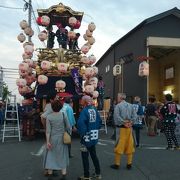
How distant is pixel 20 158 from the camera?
11.4 metres

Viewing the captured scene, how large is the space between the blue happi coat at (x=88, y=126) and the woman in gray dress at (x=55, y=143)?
0.35 m

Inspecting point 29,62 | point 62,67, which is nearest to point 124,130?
point 62,67

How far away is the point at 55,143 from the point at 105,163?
2.68m

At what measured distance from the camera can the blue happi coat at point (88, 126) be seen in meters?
8.30

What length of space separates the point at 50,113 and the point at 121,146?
7.56 ft

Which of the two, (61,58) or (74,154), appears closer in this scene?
(74,154)

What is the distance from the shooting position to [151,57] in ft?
102

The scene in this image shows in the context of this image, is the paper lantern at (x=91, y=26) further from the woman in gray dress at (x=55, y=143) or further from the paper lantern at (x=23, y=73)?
the woman in gray dress at (x=55, y=143)

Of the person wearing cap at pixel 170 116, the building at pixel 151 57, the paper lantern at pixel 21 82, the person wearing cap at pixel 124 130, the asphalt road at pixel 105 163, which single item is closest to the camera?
the asphalt road at pixel 105 163

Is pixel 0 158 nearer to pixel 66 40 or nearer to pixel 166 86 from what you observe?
pixel 66 40

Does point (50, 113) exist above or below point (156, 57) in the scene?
below

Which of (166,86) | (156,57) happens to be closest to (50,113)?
(166,86)

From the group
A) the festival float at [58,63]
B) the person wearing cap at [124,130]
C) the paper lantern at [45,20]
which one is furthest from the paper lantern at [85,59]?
the person wearing cap at [124,130]

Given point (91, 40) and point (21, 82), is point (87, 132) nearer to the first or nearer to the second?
point (21, 82)
